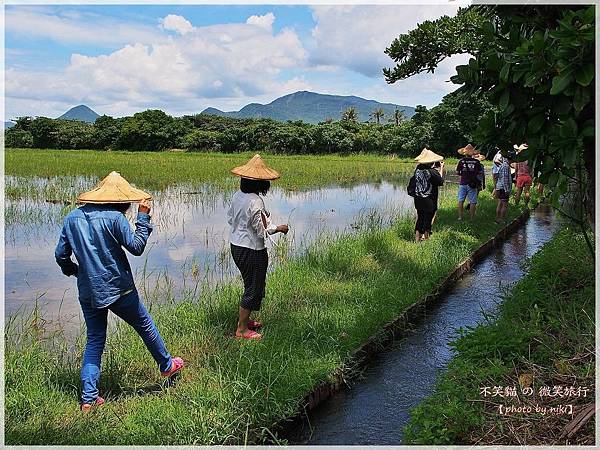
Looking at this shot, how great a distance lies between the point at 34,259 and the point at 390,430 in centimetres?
693

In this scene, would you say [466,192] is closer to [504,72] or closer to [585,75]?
[504,72]

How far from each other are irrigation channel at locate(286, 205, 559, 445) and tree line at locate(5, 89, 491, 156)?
28646 millimetres

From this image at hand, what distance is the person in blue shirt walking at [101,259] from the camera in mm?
3760

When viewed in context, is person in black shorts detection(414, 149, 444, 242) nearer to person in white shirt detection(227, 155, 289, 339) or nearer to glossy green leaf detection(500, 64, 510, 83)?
person in white shirt detection(227, 155, 289, 339)

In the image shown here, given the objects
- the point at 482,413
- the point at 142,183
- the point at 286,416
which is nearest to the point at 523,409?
the point at 482,413

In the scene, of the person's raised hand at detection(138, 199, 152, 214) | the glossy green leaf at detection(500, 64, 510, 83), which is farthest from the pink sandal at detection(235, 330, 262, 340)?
the glossy green leaf at detection(500, 64, 510, 83)

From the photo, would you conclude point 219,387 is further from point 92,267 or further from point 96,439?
point 92,267

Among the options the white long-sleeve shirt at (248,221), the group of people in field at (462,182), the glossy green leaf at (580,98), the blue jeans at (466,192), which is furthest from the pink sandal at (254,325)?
the blue jeans at (466,192)

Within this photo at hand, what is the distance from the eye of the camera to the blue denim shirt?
3756mm

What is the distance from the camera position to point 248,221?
4.80 meters

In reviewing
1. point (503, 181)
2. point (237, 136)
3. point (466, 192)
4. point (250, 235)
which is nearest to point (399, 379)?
point (250, 235)

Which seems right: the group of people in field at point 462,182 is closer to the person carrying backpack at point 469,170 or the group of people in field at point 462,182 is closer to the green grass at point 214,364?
the person carrying backpack at point 469,170

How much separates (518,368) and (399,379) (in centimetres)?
108

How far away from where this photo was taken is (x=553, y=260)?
632cm
